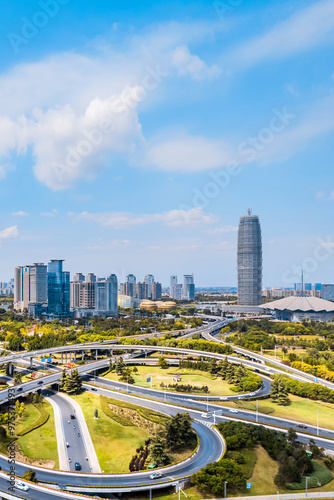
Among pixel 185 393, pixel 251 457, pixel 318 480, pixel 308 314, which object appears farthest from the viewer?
pixel 308 314

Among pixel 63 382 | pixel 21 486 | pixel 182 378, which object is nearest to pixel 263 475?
pixel 21 486

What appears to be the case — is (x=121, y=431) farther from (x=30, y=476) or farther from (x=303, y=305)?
(x=303, y=305)

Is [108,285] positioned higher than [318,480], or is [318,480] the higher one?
[108,285]

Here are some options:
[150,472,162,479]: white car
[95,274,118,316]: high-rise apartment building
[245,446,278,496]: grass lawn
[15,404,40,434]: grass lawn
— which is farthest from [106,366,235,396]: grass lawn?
[95,274,118,316]: high-rise apartment building

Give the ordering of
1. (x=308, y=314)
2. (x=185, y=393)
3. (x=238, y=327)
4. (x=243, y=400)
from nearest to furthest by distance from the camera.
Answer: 1. (x=243, y=400)
2. (x=185, y=393)
3. (x=238, y=327)
4. (x=308, y=314)

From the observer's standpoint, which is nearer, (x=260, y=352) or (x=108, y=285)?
(x=260, y=352)

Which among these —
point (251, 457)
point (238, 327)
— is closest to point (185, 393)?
point (251, 457)

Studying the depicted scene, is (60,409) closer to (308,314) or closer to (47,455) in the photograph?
(47,455)
